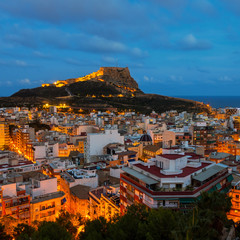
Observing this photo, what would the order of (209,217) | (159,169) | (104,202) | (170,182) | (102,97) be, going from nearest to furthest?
(209,217) < (170,182) < (159,169) < (104,202) < (102,97)

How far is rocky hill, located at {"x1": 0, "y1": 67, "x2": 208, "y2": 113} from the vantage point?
326 feet

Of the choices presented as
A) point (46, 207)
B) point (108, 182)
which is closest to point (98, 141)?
point (108, 182)

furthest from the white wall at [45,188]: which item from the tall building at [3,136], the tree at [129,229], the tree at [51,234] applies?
the tall building at [3,136]

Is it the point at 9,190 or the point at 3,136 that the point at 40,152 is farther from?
the point at 9,190

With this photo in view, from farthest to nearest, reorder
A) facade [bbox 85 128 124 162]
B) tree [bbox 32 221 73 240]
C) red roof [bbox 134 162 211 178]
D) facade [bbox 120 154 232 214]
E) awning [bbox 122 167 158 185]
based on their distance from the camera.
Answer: facade [bbox 85 128 124 162] < red roof [bbox 134 162 211 178] < awning [bbox 122 167 158 185] < facade [bbox 120 154 232 214] < tree [bbox 32 221 73 240]

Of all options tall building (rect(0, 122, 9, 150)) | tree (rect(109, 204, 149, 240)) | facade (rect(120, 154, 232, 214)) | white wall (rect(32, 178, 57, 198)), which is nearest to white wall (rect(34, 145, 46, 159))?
tall building (rect(0, 122, 9, 150))

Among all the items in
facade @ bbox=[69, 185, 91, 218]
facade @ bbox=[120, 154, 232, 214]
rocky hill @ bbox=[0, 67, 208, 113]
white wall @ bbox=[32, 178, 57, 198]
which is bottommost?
facade @ bbox=[69, 185, 91, 218]

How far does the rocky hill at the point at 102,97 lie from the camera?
99.4 meters

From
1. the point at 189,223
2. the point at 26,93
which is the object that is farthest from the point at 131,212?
the point at 26,93

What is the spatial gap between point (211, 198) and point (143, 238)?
4.39 metres

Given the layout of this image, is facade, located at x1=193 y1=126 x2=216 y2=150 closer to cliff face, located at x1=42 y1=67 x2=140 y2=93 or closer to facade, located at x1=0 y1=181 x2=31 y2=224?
facade, located at x1=0 y1=181 x2=31 y2=224

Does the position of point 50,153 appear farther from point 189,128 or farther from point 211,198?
point 211,198

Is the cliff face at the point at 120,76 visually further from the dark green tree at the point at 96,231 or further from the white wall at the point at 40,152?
the dark green tree at the point at 96,231

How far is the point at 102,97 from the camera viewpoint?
112 m
